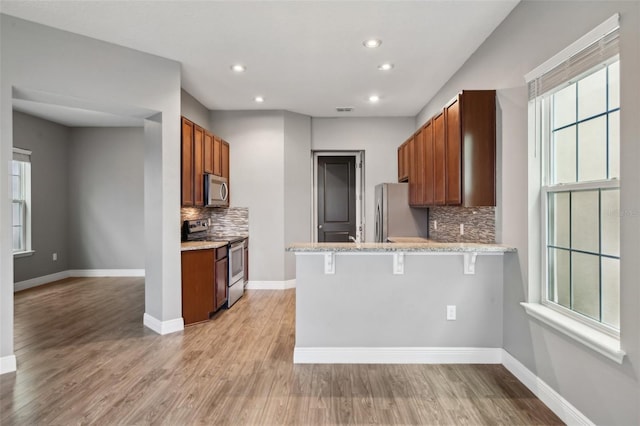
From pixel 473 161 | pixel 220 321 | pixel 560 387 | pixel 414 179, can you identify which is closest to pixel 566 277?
pixel 560 387

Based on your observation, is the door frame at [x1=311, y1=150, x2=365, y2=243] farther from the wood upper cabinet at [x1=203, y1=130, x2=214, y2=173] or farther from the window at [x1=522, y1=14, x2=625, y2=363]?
the window at [x1=522, y1=14, x2=625, y2=363]

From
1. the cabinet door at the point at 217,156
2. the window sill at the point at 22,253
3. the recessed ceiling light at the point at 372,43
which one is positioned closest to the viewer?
the recessed ceiling light at the point at 372,43

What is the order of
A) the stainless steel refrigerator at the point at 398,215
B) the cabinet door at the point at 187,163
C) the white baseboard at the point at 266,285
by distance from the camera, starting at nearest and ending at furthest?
the cabinet door at the point at 187,163 → the stainless steel refrigerator at the point at 398,215 → the white baseboard at the point at 266,285

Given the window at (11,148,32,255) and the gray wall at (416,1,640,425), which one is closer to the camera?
the gray wall at (416,1,640,425)

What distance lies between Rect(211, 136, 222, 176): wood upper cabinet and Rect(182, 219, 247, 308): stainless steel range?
74 centimetres

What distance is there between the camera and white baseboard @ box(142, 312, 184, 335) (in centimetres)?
349

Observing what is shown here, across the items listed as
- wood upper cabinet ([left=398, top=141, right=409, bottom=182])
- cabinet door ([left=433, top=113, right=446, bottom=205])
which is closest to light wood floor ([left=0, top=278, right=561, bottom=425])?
cabinet door ([left=433, top=113, right=446, bottom=205])

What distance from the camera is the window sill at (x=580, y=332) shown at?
1.64 m

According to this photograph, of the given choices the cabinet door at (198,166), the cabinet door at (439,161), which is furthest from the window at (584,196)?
the cabinet door at (198,166)

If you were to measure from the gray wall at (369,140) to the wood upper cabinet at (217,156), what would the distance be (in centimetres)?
159

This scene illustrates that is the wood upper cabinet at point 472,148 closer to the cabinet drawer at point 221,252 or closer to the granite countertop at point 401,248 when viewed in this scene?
the granite countertop at point 401,248

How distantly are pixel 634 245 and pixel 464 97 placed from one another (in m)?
1.71

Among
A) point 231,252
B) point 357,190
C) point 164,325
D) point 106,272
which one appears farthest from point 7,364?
point 357,190

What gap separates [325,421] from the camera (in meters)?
2.03
